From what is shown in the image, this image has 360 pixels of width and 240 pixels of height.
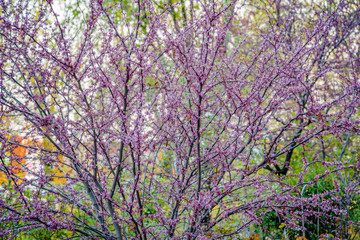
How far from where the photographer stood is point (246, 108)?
240 cm

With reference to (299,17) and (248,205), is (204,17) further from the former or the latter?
(299,17)

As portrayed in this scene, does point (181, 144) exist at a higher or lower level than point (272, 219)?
higher

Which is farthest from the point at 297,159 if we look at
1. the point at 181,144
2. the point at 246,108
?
the point at 246,108

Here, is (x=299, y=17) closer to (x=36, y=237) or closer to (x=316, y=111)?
(x=316, y=111)

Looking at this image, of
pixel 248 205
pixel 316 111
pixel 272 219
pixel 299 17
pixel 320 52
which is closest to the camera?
pixel 316 111

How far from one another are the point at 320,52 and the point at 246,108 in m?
3.82

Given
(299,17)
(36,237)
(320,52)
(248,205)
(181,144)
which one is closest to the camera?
(248,205)

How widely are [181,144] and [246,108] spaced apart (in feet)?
3.46

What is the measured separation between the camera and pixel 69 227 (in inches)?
89.2

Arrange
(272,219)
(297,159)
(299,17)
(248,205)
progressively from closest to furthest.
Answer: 1. (248,205)
2. (272,219)
3. (297,159)
4. (299,17)

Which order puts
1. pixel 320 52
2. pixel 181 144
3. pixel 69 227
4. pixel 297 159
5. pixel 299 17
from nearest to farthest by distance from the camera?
pixel 69 227 → pixel 181 144 → pixel 320 52 → pixel 297 159 → pixel 299 17

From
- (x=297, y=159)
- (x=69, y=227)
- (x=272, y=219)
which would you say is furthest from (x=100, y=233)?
(x=297, y=159)

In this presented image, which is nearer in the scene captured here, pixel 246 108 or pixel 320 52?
pixel 246 108

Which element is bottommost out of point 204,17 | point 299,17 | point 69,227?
point 69,227
